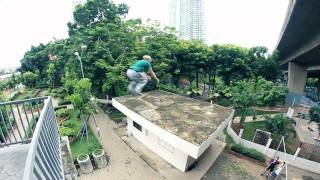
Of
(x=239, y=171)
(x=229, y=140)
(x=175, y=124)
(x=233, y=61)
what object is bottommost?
(x=239, y=171)

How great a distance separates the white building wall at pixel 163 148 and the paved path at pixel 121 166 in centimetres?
90

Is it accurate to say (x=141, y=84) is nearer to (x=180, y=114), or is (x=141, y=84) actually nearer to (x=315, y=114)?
(x=180, y=114)

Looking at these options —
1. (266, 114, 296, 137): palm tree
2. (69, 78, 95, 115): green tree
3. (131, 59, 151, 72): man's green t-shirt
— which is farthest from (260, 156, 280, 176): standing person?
(69, 78, 95, 115): green tree

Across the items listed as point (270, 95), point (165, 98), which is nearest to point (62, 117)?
point (165, 98)

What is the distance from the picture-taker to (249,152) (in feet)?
34.7

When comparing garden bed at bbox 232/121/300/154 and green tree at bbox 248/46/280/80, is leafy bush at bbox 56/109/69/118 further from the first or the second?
green tree at bbox 248/46/280/80

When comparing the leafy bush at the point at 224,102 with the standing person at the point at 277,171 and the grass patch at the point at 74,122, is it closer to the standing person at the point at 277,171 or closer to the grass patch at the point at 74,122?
the standing person at the point at 277,171

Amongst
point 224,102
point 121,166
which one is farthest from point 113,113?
point 224,102

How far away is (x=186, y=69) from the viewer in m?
20.1

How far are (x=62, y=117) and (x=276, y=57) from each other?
2349cm

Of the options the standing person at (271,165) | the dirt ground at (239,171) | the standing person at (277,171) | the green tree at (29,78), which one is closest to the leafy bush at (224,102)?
the dirt ground at (239,171)

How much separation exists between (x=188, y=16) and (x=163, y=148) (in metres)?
Answer: 48.6

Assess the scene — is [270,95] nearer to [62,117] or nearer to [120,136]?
[120,136]

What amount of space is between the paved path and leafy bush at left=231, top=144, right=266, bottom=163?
5.02 m
